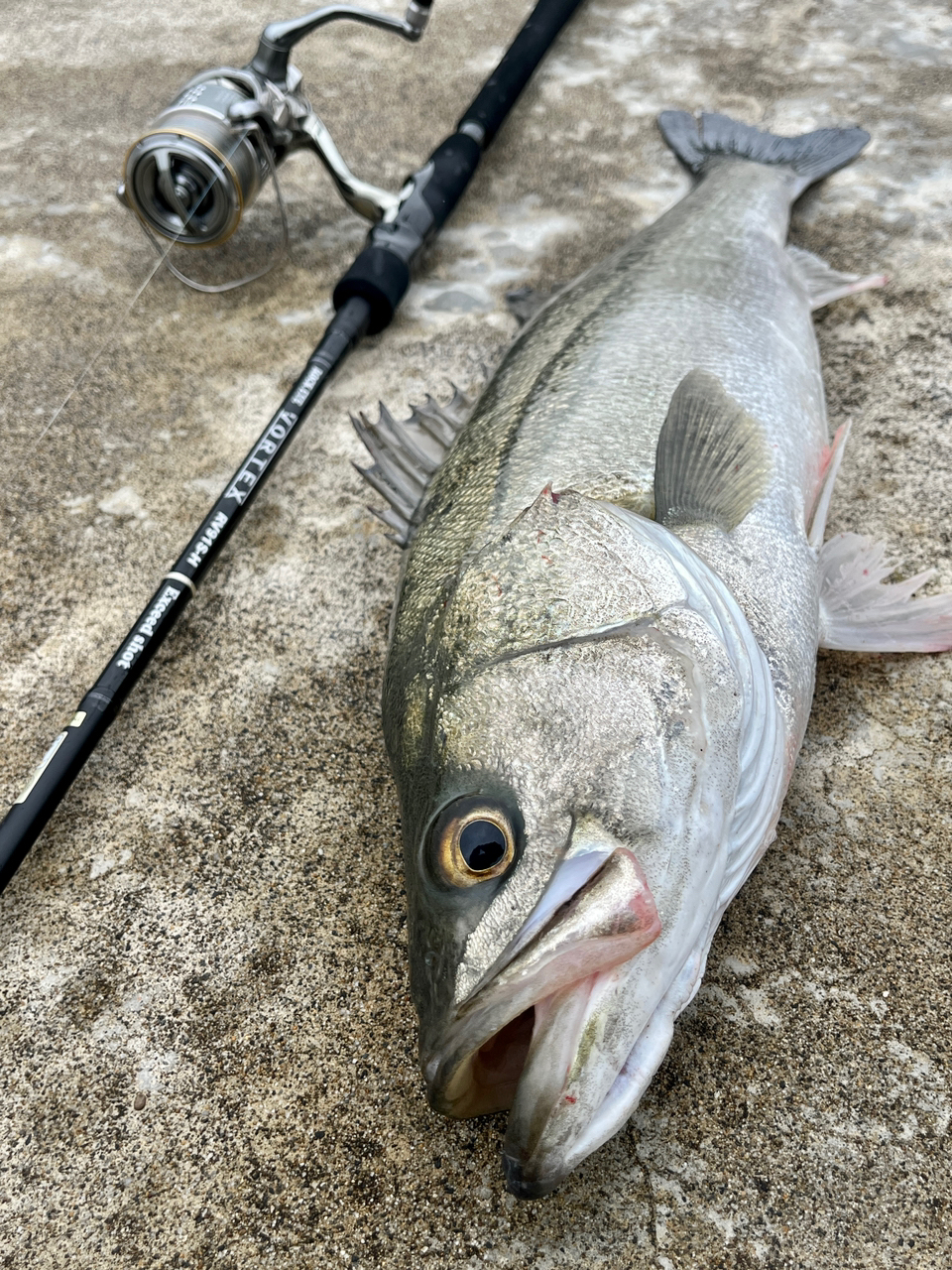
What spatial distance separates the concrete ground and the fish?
300 mm

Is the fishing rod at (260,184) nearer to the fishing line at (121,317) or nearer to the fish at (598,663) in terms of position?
the fishing line at (121,317)

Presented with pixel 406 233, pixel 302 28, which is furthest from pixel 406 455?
pixel 302 28

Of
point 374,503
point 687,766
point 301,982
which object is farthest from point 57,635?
point 687,766

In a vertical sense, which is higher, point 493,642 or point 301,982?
point 493,642

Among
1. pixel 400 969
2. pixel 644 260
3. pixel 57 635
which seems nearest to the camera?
pixel 400 969

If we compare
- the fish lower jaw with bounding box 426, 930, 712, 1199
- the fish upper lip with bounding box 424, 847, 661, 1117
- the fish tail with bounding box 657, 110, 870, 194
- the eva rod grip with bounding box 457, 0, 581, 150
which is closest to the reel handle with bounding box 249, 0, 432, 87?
the eva rod grip with bounding box 457, 0, 581, 150

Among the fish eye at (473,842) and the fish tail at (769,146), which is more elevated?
the fish tail at (769,146)

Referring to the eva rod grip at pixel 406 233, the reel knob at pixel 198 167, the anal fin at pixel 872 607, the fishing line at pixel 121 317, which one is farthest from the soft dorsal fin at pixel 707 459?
the reel knob at pixel 198 167

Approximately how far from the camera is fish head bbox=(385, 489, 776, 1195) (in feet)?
4.02

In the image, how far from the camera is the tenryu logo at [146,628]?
218cm

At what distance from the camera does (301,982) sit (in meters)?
1.77

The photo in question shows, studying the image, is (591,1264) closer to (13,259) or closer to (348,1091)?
(348,1091)

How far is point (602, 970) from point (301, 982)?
2.57ft

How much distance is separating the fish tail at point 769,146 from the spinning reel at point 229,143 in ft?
4.02
